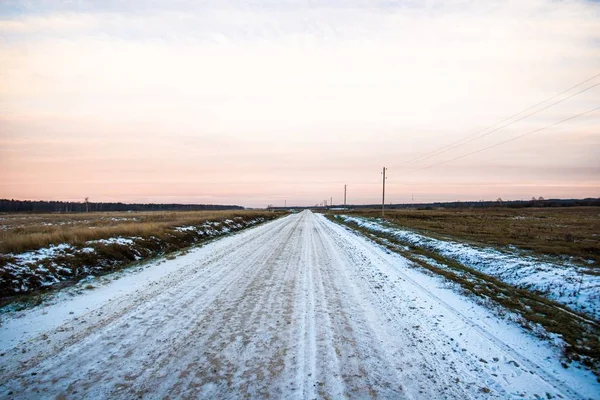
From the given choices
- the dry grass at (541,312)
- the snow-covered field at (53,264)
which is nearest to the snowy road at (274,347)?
the dry grass at (541,312)

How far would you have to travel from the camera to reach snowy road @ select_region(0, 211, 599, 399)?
3.78 meters

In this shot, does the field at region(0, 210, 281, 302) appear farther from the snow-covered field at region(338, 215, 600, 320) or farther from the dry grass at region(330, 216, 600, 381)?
the snow-covered field at region(338, 215, 600, 320)

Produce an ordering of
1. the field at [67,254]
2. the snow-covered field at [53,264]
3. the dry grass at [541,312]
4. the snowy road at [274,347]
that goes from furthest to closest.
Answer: the field at [67,254], the snow-covered field at [53,264], the dry grass at [541,312], the snowy road at [274,347]

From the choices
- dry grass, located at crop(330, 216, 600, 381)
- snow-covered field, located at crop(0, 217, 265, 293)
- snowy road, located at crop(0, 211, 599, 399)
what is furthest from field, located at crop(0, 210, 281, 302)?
dry grass, located at crop(330, 216, 600, 381)

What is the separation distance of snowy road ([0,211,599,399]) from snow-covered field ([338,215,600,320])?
8.32ft

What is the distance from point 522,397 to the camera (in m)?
3.73

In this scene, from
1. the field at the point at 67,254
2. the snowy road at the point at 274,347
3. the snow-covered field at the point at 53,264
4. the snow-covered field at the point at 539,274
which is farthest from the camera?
the field at the point at 67,254

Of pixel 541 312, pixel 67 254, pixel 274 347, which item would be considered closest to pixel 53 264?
pixel 67 254

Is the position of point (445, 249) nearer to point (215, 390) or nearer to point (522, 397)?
point (522, 397)

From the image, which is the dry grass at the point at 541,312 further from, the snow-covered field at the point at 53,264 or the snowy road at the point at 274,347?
the snow-covered field at the point at 53,264

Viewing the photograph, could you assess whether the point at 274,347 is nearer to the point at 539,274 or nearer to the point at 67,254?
the point at 539,274

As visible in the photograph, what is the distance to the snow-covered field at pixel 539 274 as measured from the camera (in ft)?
24.6

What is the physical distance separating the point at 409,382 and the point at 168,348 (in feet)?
11.2

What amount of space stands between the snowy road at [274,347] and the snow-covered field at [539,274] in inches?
99.8
